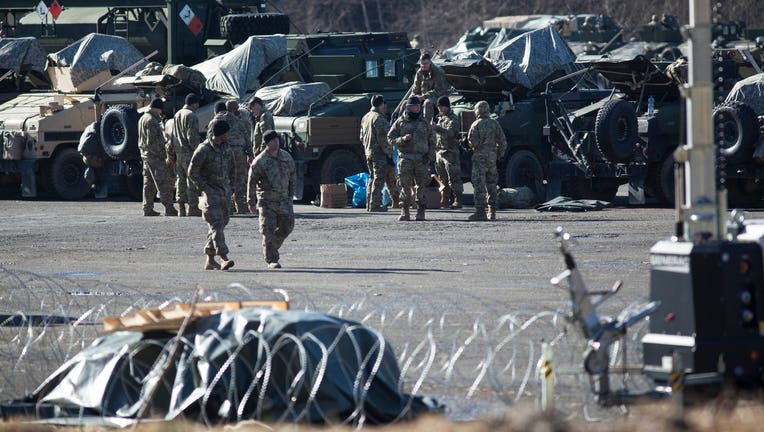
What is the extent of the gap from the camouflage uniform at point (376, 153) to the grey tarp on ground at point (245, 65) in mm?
5078

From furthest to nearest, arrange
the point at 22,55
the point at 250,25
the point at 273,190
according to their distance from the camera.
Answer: the point at 250,25 → the point at 22,55 → the point at 273,190

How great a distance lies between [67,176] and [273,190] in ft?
40.6

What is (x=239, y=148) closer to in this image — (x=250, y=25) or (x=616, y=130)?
(x=616, y=130)

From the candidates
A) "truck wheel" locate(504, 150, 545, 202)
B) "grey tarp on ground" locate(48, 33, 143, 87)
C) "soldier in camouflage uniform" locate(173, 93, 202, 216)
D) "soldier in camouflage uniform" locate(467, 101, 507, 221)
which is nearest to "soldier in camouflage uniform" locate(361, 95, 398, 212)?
"soldier in camouflage uniform" locate(467, 101, 507, 221)

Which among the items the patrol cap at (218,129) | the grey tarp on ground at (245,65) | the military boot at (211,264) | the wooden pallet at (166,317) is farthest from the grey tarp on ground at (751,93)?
the wooden pallet at (166,317)

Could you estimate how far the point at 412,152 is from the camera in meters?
19.8

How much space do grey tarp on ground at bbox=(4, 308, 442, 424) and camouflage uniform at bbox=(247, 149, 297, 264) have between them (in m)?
6.69

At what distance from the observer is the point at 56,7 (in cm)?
3250

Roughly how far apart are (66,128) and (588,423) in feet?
65.2

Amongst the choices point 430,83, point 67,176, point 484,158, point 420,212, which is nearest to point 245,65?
point 67,176

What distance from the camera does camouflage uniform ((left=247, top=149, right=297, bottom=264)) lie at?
14797 millimetres

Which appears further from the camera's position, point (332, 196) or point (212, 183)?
point (332, 196)

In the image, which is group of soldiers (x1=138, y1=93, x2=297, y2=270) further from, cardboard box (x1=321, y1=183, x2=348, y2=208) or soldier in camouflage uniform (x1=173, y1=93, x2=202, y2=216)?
cardboard box (x1=321, y1=183, x2=348, y2=208)

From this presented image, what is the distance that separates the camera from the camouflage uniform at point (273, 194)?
14.8 m
